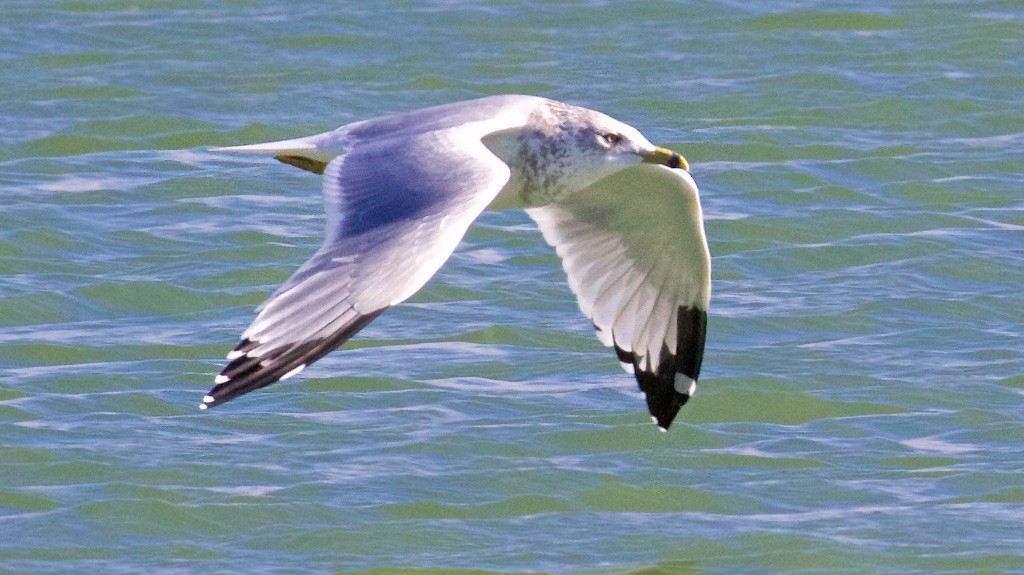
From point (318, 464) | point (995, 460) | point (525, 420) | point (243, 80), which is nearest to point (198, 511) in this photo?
point (318, 464)

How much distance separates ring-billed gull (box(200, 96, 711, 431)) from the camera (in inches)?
196

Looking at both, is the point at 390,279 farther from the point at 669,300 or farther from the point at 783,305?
the point at 783,305

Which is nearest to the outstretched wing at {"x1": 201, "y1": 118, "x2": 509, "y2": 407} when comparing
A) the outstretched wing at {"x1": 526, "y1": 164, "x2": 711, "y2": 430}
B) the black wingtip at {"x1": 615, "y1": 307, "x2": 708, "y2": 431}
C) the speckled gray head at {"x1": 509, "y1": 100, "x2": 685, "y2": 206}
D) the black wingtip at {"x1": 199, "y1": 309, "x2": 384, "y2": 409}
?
the black wingtip at {"x1": 199, "y1": 309, "x2": 384, "y2": 409}

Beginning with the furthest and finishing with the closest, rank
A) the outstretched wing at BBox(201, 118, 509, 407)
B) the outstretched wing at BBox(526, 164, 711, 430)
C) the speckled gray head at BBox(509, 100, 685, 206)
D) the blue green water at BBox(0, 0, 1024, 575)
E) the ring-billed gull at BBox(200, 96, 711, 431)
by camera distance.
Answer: the outstretched wing at BBox(526, 164, 711, 430) < the blue green water at BBox(0, 0, 1024, 575) < the speckled gray head at BBox(509, 100, 685, 206) < the ring-billed gull at BBox(200, 96, 711, 431) < the outstretched wing at BBox(201, 118, 509, 407)

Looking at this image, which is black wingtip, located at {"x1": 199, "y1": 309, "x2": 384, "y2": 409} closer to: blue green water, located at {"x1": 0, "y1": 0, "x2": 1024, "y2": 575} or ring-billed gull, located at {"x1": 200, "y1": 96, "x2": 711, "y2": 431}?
ring-billed gull, located at {"x1": 200, "y1": 96, "x2": 711, "y2": 431}

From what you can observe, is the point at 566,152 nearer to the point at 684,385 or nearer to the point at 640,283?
the point at 640,283

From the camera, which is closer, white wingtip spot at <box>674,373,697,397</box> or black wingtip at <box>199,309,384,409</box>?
black wingtip at <box>199,309,384,409</box>

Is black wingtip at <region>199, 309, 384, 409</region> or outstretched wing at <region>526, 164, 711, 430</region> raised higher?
black wingtip at <region>199, 309, 384, 409</region>

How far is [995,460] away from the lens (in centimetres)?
696

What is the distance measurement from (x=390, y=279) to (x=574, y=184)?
1.45 m

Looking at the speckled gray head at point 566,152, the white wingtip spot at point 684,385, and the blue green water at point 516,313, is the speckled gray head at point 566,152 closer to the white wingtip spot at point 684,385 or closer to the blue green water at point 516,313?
the white wingtip spot at point 684,385

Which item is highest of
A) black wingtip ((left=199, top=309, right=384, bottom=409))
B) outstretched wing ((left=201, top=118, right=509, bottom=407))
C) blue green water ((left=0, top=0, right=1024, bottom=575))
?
outstretched wing ((left=201, top=118, right=509, bottom=407))

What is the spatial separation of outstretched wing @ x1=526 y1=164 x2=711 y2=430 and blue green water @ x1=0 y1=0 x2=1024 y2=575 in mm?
267

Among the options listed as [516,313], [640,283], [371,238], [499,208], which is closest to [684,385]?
[640,283]
